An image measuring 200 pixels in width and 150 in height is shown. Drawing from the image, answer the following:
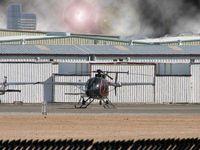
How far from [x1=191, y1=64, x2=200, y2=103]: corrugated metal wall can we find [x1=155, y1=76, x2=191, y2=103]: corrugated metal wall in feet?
2.14

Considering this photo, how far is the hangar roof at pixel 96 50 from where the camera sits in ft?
354

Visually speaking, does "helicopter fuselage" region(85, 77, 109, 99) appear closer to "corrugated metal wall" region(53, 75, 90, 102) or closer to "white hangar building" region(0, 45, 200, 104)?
"white hangar building" region(0, 45, 200, 104)

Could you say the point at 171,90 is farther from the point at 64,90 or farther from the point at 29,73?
the point at 29,73

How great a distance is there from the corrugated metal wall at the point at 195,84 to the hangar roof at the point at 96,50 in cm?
446

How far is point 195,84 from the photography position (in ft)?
347

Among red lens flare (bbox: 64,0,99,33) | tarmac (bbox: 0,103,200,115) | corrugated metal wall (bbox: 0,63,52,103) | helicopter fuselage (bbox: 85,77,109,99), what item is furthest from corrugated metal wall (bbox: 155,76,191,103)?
red lens flare (bbox: 64,0,99,33)

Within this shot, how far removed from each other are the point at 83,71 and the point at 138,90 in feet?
20.1

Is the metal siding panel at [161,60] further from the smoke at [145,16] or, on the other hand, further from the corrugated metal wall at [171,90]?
the smoke at [145,16]

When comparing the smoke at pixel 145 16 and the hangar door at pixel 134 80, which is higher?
the smoke at pixel 145 16

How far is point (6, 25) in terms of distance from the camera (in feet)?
634

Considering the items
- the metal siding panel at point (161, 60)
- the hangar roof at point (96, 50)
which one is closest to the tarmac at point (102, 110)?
the hangar roof at point (96, 50)

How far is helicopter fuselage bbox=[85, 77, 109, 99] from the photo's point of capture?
9175 cm

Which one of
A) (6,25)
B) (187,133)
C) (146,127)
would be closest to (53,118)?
(146,127)

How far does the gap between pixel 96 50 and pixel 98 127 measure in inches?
2029
